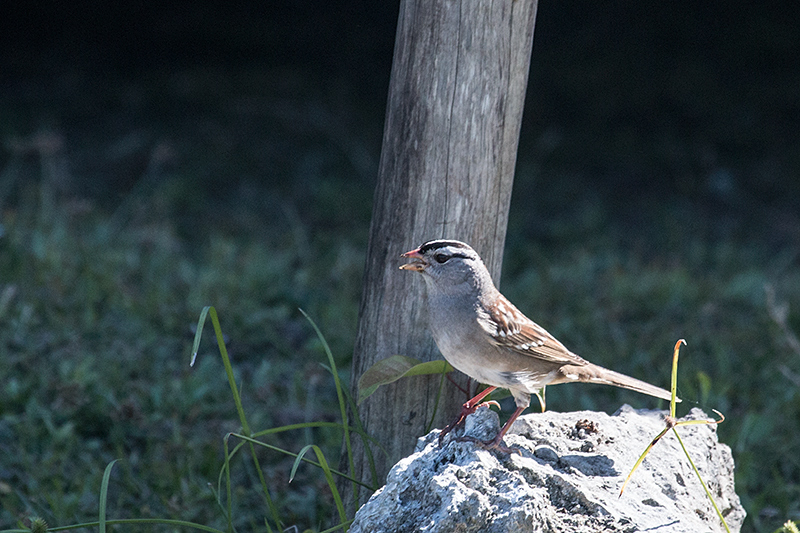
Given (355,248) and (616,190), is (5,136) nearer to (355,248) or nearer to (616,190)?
(355,248)

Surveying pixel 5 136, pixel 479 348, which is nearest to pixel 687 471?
pixel 479 348

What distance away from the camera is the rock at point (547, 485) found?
2391 millimetres

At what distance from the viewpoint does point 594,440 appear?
2.87 meters

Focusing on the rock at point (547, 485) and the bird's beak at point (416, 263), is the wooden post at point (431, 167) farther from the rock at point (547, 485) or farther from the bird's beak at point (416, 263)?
the rock at point (547, 485)

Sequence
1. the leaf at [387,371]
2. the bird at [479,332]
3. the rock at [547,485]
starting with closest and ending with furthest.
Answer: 1. the rock at [547,485]
2. the bird at [479,332]
3. the leaf at [387,371]

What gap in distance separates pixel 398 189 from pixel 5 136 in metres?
6.08

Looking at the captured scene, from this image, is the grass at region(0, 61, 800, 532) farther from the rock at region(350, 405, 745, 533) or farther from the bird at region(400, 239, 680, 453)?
the bird at region(400, 239, 680, 453)

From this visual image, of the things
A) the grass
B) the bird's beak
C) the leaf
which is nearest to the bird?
the bird's beak

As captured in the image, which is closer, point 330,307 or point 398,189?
point 398,189

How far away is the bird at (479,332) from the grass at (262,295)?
0.49 meters

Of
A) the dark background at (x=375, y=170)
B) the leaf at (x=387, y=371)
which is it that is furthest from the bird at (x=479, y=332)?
the dark background at (x=375, y=170)

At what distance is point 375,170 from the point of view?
837 cm

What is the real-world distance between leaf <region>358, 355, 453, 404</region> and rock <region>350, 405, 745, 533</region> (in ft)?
0.93

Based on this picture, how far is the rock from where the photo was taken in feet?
7.84
